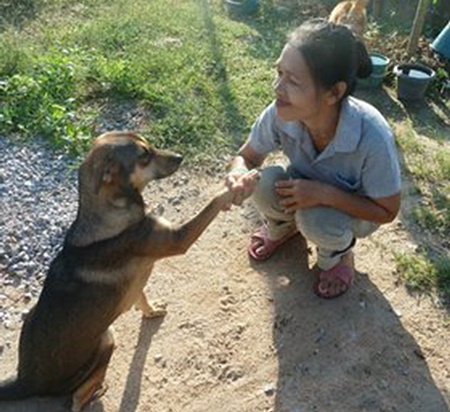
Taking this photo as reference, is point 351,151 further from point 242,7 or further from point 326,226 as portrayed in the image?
point 242,7

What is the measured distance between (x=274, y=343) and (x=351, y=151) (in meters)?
1.35

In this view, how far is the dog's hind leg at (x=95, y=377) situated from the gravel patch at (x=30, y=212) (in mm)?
952

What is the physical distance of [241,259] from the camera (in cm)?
456

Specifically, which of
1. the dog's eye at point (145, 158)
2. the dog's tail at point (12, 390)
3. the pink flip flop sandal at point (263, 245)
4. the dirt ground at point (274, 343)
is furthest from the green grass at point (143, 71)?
the dog's tail at point (12, 390)

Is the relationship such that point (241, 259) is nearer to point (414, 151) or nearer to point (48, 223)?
point (48, 223)

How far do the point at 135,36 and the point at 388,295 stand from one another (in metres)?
4.89

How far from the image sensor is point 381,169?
11.5 ft

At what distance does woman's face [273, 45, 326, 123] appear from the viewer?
3.20 m

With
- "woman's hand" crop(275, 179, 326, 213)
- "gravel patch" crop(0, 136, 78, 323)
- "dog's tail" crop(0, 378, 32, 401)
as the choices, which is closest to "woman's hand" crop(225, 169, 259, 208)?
"woman's hand" crop(275, 179, 326, 213)

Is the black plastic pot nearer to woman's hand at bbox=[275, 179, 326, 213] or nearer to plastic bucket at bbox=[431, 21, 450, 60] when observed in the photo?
plastic bucket at bbox=[431, 21, 450, 60]

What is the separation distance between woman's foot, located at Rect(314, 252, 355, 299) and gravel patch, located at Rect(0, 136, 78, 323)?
81.9 inches

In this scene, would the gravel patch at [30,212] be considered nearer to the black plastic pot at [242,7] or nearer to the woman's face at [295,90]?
the woman's face at [295,90]

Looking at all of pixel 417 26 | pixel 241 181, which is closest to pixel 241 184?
pixel 241 181

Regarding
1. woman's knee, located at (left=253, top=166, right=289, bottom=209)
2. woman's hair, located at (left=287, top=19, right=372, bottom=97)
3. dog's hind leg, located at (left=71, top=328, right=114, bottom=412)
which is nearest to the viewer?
woman's hair, located at (left=287, top=19, right=372, bottom=97)
